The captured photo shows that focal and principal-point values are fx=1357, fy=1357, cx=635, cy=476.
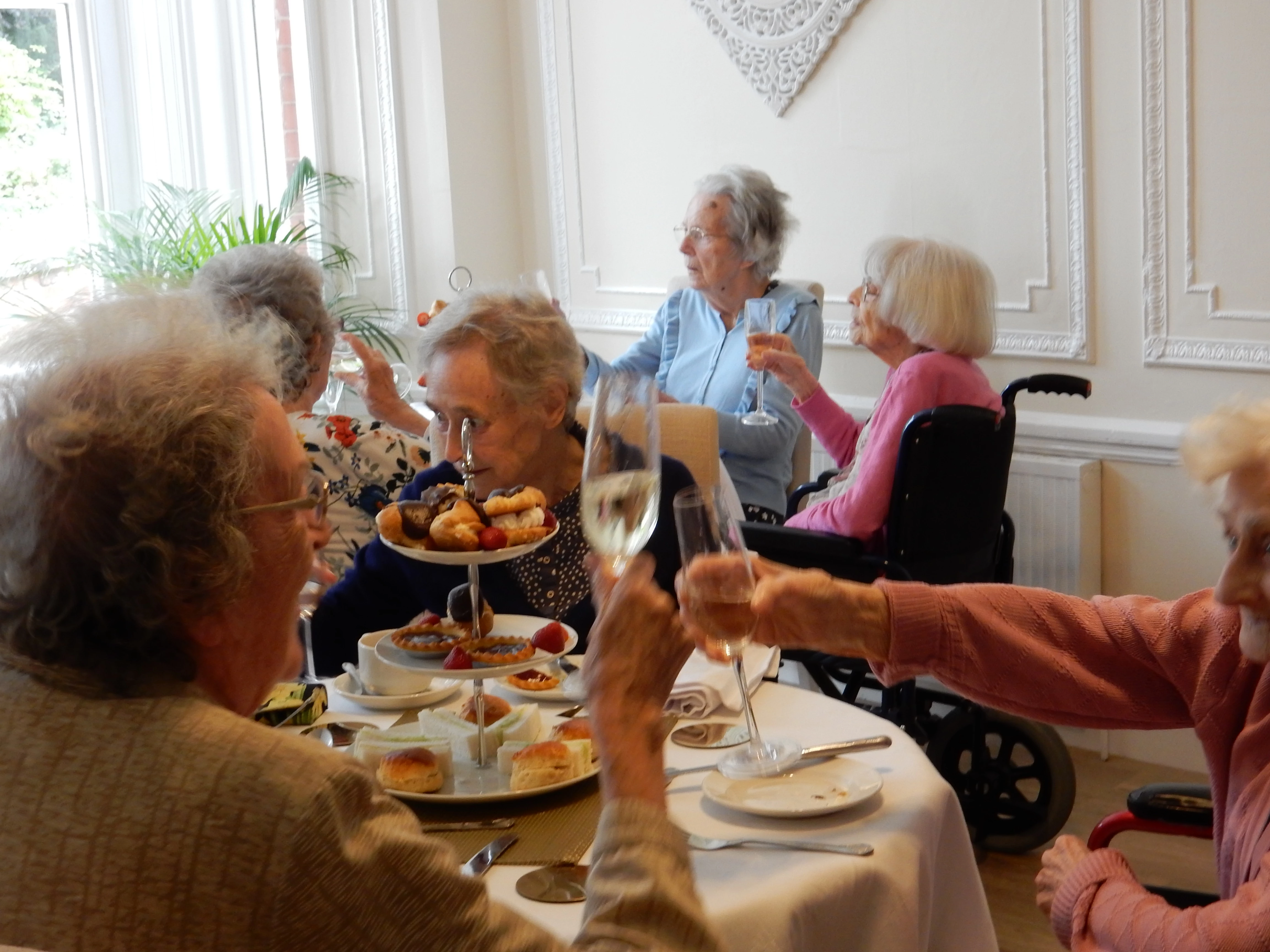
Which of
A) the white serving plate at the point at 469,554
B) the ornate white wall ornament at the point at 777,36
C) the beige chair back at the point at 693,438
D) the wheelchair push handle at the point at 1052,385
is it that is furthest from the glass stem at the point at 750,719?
the ornate white wall ornament at the point at 777,36

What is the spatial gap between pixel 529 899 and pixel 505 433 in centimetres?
108

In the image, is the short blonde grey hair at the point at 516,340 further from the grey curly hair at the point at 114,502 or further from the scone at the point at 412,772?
the grey curly hair at the point at 114,502

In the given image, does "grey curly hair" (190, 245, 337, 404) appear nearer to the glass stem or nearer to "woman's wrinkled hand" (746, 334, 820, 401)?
"woman's wrinkled hand" (746, 334, 820, 401)

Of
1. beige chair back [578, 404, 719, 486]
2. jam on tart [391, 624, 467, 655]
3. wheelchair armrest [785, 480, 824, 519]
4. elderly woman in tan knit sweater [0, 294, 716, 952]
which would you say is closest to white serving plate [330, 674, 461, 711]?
jam on tart [391, 624, 467, 655]

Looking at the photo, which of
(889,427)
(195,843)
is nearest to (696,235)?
(889,427)

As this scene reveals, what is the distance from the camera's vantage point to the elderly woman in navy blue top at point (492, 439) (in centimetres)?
223

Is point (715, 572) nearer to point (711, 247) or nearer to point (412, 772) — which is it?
point (412, 772)

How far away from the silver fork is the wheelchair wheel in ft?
5.86

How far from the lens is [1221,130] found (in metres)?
3.36

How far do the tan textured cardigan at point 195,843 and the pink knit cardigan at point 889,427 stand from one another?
86.4 inches

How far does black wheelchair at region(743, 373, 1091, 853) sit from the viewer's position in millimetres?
2957

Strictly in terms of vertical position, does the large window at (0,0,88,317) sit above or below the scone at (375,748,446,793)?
above

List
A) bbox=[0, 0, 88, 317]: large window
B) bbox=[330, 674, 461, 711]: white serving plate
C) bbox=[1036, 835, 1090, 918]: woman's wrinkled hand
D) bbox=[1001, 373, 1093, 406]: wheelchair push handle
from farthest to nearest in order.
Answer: bbox=[0, 0, 88, 317]: large window, bbox=[1001, 373, 1093, 406]: wheelchair push handle, bbox=[330, 674, 461, 711]: white serving plate, bbox=[1036, 835, 1090, 918]: woman's wrinkled hand

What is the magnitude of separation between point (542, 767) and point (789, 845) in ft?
0.97
